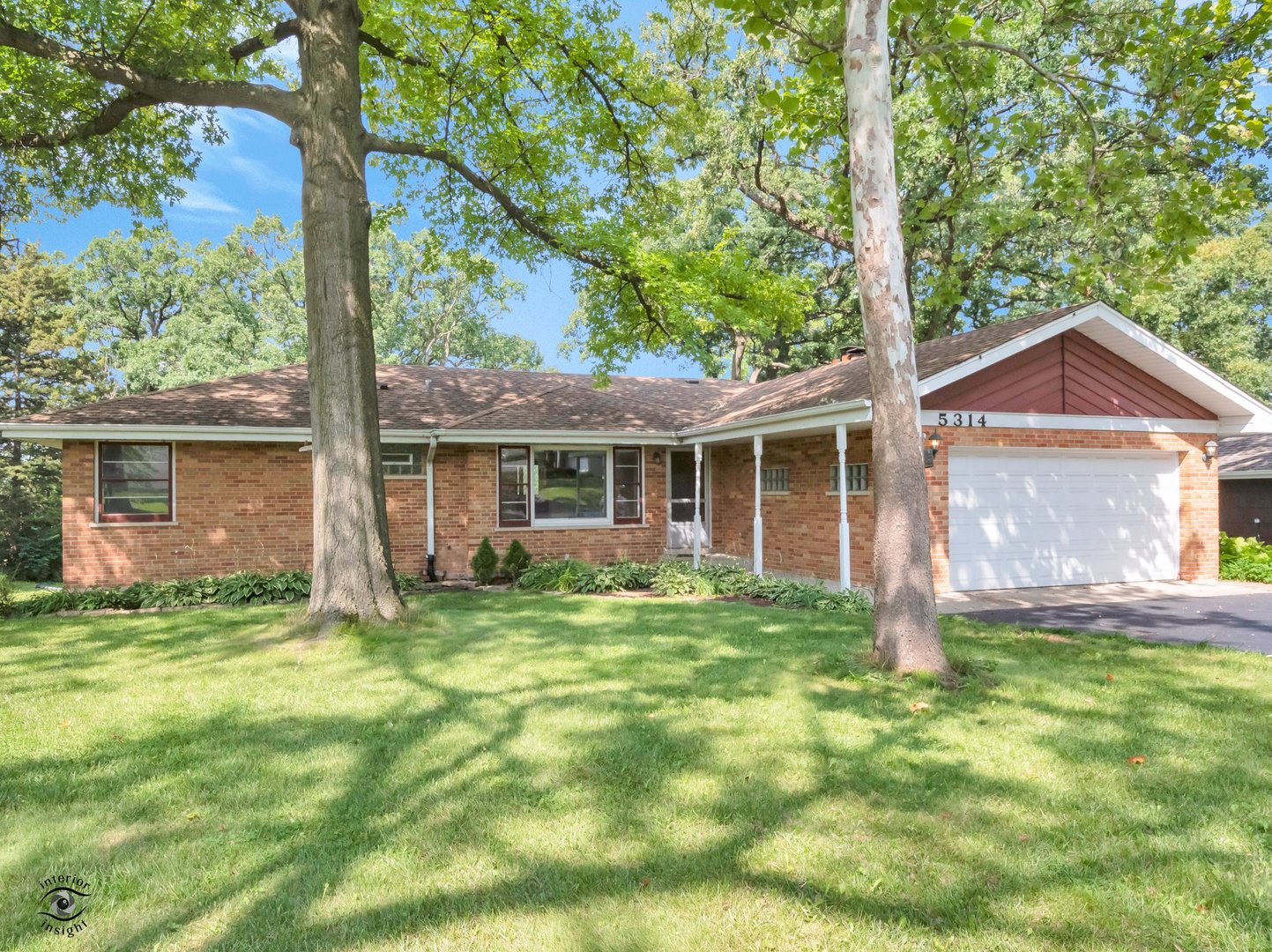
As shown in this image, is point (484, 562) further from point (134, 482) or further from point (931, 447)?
point (931, 447)

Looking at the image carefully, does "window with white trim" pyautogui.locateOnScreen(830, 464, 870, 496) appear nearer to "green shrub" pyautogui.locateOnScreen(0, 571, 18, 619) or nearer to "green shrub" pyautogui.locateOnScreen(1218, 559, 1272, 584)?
"green shrub" pyautogui.locateOnScreen(1218, 559, 1272, 584)

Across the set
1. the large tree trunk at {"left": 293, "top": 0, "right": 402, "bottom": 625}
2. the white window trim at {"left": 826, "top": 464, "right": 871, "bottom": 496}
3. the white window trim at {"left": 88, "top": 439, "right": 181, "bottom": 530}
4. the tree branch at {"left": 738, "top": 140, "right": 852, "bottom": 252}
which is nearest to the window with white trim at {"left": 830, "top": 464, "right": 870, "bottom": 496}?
the white window trim at {"left": 826, "top": 464, "right": 871, "bottom": 496}

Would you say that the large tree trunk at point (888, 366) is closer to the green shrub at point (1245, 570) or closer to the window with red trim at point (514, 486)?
the window with red trim at point (514, 486)

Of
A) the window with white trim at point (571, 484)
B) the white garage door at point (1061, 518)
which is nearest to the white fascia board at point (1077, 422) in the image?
the white garage door at point (1061, 518)

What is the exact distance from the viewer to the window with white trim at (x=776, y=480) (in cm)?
1375

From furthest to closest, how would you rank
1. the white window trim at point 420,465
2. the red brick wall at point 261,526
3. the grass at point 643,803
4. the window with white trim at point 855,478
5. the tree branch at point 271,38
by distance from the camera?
the white window trim at point 420,465, the red brick wall at point 261,526, the window with white trim at point 855,478, the tree branch at point 271,38, the grass at point 643,803

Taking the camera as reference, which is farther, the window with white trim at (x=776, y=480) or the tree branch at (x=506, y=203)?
the window with white trim at (x=776, y=480)

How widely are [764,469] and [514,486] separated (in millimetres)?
5138

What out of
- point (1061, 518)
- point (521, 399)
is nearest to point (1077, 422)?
point (1061, 518)

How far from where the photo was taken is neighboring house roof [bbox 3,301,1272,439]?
10.9m

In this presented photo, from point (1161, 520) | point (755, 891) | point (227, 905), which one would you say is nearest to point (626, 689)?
point (755, 891)

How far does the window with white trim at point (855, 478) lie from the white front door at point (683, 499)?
477 centimetres

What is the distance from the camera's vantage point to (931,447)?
10.1 meters

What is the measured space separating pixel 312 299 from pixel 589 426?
6783 mm
